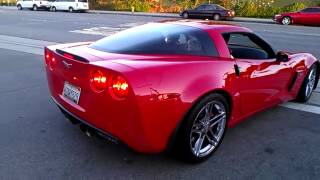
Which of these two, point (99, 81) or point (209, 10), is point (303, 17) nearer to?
point (209, 10)

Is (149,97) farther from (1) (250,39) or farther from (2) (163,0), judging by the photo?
(2) (163,0)

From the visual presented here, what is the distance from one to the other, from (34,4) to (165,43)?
4094 centimetres

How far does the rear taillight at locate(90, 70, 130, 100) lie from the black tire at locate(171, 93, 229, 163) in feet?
2.21

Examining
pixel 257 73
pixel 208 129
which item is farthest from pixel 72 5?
pixel 208 129

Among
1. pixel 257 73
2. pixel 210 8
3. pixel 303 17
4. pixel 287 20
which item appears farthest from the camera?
pixel 210 8

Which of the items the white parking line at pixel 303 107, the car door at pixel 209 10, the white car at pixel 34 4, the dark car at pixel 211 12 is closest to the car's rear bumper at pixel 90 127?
the white parking line at pixel 303 107

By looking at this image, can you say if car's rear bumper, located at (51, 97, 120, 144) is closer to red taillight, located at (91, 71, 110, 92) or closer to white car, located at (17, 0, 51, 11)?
red taillight, located at (91, 71, 110, 92)

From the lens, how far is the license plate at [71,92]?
3.66m

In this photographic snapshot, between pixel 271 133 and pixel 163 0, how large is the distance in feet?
117

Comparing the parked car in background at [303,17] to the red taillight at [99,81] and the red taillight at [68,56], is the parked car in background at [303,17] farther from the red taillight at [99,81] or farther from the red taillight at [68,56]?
the red taillight at [99,81]

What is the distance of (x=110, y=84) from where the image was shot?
3.28m

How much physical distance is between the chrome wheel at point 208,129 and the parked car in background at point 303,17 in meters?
22.2

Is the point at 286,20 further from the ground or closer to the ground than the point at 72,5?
closer to the ground

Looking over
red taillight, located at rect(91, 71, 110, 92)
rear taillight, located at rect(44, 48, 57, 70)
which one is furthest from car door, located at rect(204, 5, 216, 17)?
red taillight, located at rect(91, 71, 110, 92)
